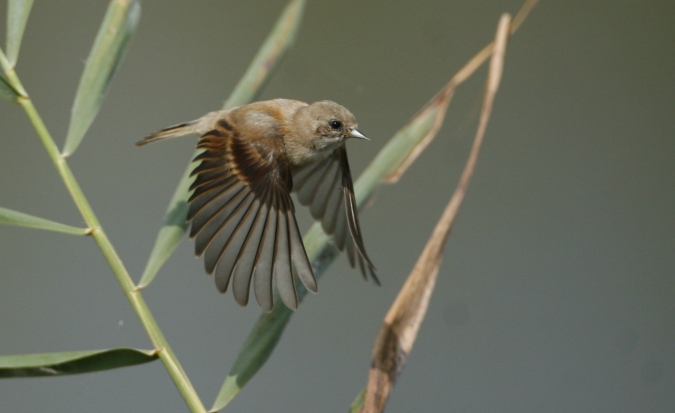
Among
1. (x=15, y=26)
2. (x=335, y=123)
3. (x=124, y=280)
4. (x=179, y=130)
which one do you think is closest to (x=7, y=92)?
(x=15, y=26)

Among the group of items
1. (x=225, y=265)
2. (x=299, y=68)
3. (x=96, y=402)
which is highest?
(x=299, y=68)

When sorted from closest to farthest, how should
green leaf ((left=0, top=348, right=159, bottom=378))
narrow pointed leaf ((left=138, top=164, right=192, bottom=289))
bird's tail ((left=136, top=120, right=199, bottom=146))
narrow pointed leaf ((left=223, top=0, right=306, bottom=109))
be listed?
1. green leaf ((left=0, top=348, right=159, bottom=378))
2. narrow pointed leaf ((left=138, top=164, right=192, bottom=289))
3. narrow pointed leaf ((left=223, top=0, right=306, bottom=109))
4. bird's tail ((left=136, top=120, right=199, bottom=146))

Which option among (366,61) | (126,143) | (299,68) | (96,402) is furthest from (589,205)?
(96,402)

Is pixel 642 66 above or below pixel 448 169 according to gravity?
above

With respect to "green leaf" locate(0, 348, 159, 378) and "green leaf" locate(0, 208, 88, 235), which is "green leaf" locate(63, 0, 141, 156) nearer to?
"green leaf" locate(0, 208, 88, 235)

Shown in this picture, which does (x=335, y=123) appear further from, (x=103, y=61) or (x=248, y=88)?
(x=103, y=61)

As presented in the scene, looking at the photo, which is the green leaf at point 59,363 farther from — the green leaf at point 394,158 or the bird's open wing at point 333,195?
the bird's open wing at point 333,195

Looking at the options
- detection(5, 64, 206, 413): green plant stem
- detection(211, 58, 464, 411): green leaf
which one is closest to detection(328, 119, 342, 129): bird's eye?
detection(211, 58, 464, 411): green leaf

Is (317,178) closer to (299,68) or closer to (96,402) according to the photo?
(299,68)
